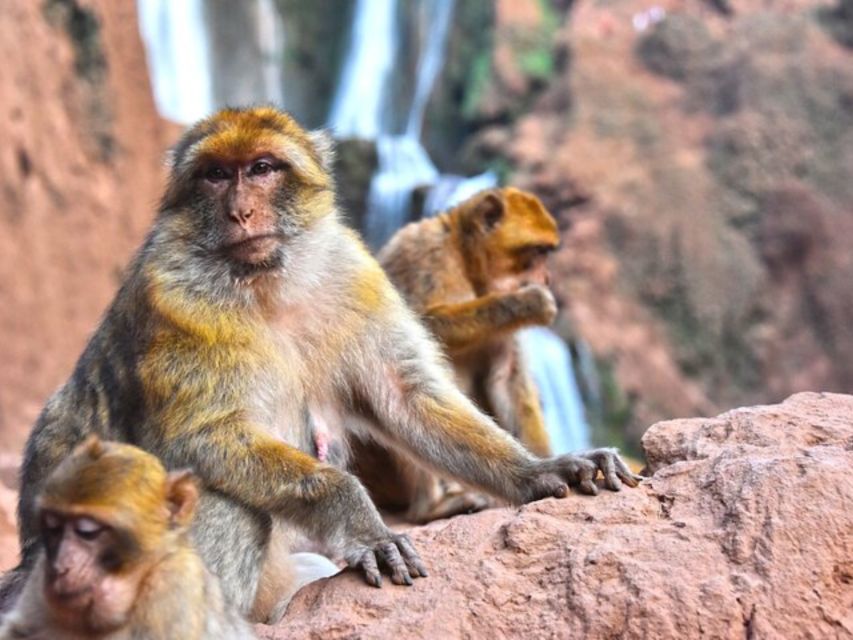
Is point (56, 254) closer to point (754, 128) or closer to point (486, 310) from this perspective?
point (486, 310)

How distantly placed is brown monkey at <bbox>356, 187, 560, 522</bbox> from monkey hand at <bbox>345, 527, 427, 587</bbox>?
2.21m

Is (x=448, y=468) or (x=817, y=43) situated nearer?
(x=448, y=468)

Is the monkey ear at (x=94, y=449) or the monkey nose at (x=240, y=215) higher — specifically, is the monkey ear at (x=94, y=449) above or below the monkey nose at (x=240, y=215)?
below

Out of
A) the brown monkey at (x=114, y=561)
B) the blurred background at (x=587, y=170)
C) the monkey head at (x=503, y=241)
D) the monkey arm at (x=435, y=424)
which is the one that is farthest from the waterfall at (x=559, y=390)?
the brown monkey at (x=114, y=561)

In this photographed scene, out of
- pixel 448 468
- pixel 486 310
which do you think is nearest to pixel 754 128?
pixel 486 310

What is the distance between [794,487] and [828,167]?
11.0 metres

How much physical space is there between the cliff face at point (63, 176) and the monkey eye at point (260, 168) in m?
6.53

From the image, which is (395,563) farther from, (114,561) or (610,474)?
(114,561)

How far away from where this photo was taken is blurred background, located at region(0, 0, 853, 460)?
1145 cm

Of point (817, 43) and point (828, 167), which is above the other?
point (817, 43)

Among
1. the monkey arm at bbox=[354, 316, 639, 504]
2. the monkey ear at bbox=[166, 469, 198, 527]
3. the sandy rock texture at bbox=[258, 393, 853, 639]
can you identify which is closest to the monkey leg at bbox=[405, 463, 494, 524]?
the monkey arm at bbox=[354, 316, 639, 504]

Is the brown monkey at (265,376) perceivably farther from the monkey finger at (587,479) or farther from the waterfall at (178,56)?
the waterfall at (178,56)

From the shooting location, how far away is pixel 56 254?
11.5m

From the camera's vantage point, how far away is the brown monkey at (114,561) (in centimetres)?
294
